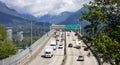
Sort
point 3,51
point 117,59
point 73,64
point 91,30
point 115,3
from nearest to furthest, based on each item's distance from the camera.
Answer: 1. point 117,59
2. point 115,3
3. point 91,30
4. point 73,64
5. point 3,51

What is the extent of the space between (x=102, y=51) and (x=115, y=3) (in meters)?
3.93

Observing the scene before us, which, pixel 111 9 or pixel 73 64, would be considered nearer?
pixel 111 9

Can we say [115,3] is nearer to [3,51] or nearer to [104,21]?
[104,21]

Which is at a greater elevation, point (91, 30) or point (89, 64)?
point (91, 30)

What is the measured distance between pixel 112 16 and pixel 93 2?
2614 mm

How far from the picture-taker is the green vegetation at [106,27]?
29.9 m

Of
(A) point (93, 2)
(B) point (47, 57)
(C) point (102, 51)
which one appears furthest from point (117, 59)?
(B) point (47, 57)

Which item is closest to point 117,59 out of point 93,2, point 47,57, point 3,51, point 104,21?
point 104,21

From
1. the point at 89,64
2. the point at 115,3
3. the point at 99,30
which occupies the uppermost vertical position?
the point at 115,3

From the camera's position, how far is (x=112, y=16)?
31.9 meters

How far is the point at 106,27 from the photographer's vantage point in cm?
3269

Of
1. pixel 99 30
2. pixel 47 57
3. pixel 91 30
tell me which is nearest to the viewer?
pixel 99 30

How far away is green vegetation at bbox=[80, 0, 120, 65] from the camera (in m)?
29.9

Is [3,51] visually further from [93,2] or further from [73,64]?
[93,2]
